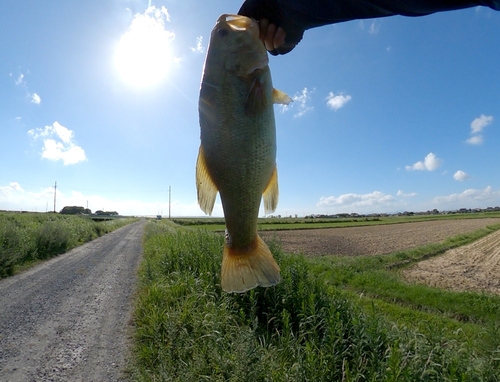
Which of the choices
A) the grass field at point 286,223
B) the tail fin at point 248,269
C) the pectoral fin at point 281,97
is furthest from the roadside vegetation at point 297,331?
the grass field at point 286,223

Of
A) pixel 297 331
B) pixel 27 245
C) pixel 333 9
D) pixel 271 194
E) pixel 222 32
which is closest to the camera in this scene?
pixel 333 9

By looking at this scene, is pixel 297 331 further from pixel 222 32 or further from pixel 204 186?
pixel 222 32

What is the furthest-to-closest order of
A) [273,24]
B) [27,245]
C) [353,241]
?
1. [353,241]
2. [27,245]
3. [273,24]

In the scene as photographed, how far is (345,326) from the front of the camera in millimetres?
4578

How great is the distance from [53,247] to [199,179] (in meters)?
19.8

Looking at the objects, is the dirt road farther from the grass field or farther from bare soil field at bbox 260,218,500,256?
the grass field

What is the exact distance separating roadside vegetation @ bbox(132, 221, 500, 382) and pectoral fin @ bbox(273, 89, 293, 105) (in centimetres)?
248

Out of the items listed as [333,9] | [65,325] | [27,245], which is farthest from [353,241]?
[333,9]

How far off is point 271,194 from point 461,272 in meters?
16.0

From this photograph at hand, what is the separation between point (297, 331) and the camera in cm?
511

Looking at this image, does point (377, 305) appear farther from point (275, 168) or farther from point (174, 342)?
point (275, 168)

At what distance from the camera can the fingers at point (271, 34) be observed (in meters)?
1.44

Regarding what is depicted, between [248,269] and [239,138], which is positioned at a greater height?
[239,138]

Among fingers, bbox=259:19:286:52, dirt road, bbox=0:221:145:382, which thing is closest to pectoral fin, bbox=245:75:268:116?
fingers, bbox=259:19:286:52
